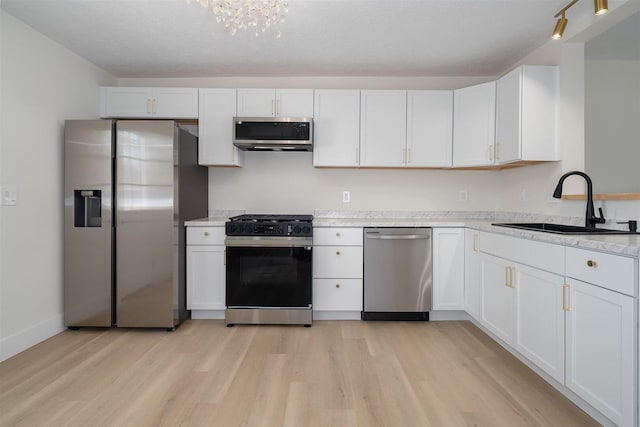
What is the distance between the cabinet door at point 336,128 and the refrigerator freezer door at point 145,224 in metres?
1.30

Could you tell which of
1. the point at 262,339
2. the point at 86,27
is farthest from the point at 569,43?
the point at 86,27

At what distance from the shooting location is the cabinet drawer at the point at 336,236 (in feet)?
10.2

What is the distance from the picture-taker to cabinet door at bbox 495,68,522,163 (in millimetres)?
2725

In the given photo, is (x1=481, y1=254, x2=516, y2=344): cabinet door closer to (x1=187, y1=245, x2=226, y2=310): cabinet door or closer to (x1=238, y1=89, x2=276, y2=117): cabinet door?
(x1=187, y1=245, x2=226, y2=310): cabinet door

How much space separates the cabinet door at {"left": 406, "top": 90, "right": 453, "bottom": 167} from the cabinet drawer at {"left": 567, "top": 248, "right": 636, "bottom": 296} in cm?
175

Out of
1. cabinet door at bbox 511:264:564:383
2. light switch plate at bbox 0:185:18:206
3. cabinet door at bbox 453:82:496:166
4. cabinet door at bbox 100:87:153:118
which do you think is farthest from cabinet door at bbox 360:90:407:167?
light switch plate at bbox 0:185:18:206

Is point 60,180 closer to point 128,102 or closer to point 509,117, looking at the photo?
point 128,102

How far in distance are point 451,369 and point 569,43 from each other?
2548 mm

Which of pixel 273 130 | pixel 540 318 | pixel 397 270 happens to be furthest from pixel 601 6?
pixel 273 130

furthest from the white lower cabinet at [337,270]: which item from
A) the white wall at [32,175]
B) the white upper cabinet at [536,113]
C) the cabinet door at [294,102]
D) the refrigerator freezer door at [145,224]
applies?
the white wall at [32,175]

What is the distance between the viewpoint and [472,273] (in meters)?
2.95

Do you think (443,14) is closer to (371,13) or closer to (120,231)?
(371,13)

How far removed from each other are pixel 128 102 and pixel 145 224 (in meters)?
1.30

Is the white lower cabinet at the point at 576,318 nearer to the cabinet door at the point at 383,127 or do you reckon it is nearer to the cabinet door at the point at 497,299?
the cabinet door at the point at 497,299
